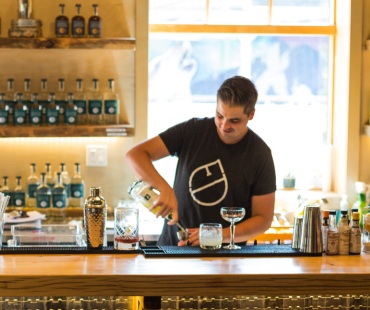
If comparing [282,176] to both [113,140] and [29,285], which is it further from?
[29,285]

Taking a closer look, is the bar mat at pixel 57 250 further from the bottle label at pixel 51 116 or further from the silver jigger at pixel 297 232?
the bottle label at pixel 51 116

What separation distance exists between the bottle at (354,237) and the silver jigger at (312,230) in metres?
0.12

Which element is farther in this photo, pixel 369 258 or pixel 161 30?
pixel 161 30

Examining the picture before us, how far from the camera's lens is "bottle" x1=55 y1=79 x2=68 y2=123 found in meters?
5.37

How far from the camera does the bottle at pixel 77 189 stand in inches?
213

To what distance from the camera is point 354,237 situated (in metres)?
3.29

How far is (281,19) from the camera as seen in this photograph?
5.71 meters

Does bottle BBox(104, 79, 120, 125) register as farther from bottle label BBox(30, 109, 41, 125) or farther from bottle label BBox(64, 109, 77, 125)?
bottle label BBox(30, 109, 41, 125)

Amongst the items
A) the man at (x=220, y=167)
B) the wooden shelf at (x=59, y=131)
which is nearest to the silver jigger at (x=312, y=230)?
the man at (x=220, y=167)

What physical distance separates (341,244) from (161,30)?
2749mm

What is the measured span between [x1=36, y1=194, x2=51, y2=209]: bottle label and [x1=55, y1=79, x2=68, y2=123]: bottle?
1.62 feet

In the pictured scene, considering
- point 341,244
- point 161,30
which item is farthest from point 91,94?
point 341,244

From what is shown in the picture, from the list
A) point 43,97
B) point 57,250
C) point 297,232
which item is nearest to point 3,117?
point 43,97

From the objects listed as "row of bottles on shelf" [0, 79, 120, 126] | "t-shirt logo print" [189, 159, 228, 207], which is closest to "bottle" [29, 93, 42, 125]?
"row of bottles on shelf" [0, 79, 120, 126]
